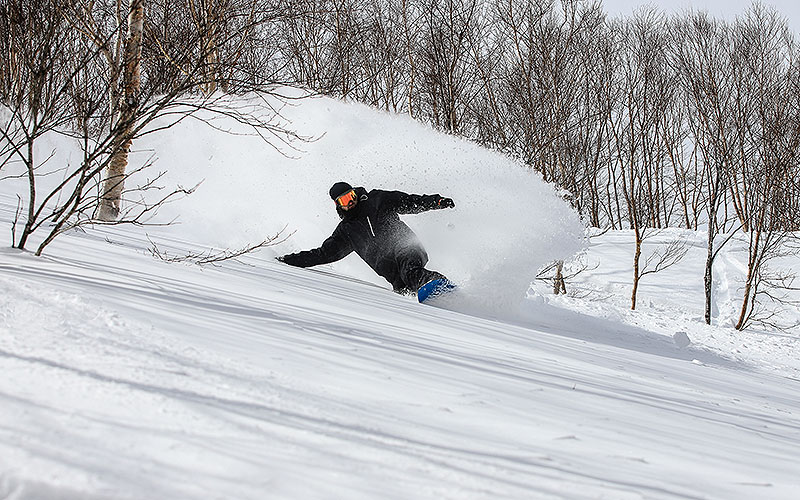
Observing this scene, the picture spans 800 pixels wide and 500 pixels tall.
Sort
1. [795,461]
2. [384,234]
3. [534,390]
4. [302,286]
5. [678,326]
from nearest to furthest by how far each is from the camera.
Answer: [795,461]
[534,390]
[302,286]
[384,234]
[678,326]

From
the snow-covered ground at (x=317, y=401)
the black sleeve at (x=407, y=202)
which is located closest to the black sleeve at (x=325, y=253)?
the black sleeve at (x=407, y=202)

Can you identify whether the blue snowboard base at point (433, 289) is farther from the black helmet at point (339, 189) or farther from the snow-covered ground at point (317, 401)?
the black helmet at point (339, 189)

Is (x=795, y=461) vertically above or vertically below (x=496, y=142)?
below

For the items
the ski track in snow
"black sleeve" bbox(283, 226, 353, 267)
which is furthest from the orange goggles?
the ski track in snow

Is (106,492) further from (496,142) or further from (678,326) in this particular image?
(496,142)

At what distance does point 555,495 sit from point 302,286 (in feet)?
9.58

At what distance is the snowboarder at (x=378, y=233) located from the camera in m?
5.30

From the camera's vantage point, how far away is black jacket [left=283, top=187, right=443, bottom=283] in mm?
5344

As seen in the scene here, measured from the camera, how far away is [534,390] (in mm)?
2002

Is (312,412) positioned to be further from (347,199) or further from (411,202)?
(411,202)

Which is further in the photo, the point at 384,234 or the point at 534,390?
the point at 384,234

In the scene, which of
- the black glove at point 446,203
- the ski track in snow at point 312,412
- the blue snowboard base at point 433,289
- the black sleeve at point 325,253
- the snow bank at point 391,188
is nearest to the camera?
the ski track in snow at point 312,412

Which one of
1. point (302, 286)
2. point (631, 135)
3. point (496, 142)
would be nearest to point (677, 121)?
point (631, 135)

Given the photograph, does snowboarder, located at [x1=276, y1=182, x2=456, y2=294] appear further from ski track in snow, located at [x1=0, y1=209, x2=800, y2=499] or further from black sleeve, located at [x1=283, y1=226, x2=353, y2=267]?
ski track in snow, located at [x1=0, y1=209, x2=800, y2=499]
